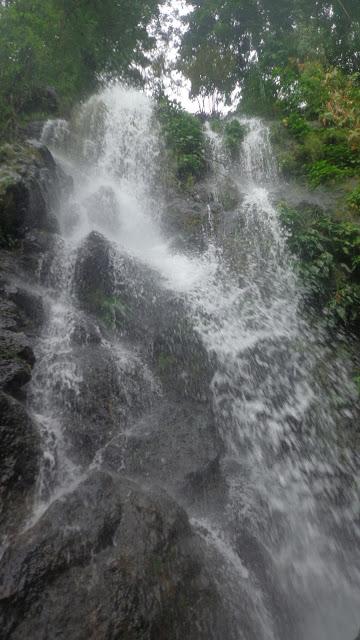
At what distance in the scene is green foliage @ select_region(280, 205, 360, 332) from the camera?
740cm

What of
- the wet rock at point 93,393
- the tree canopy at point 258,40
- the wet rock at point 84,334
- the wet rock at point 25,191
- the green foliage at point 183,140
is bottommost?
the wet rock at point 93,393

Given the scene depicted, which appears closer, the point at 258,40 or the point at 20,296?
the point at 20,296

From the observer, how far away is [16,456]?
3.91 m

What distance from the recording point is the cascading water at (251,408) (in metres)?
3.97

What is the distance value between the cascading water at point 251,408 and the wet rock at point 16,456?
0.17 m

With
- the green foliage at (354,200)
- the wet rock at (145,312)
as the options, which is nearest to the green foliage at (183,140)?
→ the green foliage at (354,200)

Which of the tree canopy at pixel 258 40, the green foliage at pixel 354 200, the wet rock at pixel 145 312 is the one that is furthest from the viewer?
the tree canopy at pixel 258 40

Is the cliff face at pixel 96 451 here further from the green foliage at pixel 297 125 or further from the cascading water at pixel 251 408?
the green foliage at pixel 297 125

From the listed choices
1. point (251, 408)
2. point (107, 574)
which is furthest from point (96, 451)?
point (251, 408)

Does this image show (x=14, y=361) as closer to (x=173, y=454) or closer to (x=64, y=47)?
(x=173, y=454)

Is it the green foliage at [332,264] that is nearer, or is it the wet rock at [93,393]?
the wet rock at [93,393]

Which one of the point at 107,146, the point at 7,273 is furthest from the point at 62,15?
the point at 7,273

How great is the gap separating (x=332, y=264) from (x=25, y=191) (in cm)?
623

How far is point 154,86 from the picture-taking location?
1773cm
